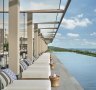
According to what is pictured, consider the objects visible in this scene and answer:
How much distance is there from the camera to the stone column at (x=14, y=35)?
787 centimetres

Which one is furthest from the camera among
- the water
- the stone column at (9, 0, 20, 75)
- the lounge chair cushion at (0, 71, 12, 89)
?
the water

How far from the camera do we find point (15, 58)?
26.3 ft

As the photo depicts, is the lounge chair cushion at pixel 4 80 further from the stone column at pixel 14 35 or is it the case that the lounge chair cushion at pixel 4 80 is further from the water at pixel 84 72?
the water at pixel 84 72

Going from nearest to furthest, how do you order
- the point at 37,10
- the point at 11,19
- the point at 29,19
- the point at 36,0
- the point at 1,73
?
1. the point at 1,73
2. the point at 11,19
3. the point at 36,0
4. the point at 37,10
5. the point at 29,19

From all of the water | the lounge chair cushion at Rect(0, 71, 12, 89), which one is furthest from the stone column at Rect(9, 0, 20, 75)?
the lounge chair cushion at Rect(0, 71, 12, 89)

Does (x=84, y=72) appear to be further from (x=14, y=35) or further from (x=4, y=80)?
(x=4, y=80)

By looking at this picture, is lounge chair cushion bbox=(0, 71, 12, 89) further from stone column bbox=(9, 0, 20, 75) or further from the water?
the water

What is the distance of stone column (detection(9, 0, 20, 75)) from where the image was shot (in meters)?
7.87

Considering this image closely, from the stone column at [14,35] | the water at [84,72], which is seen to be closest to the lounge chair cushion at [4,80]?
the stone column at [14,35]

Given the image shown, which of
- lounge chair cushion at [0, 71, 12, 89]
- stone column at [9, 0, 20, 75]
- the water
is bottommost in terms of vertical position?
the water

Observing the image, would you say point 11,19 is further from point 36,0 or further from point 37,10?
point 37,10

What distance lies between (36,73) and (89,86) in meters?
2.87

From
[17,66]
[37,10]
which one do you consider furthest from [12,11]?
[37,10]

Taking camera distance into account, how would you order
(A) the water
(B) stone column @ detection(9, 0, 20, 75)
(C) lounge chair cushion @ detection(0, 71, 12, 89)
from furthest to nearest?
(A) the water, (B) stone column @ detection(9, 0, 20, 75), (C) lounge chair cushion @ detection(0, 71, 12, 89)
